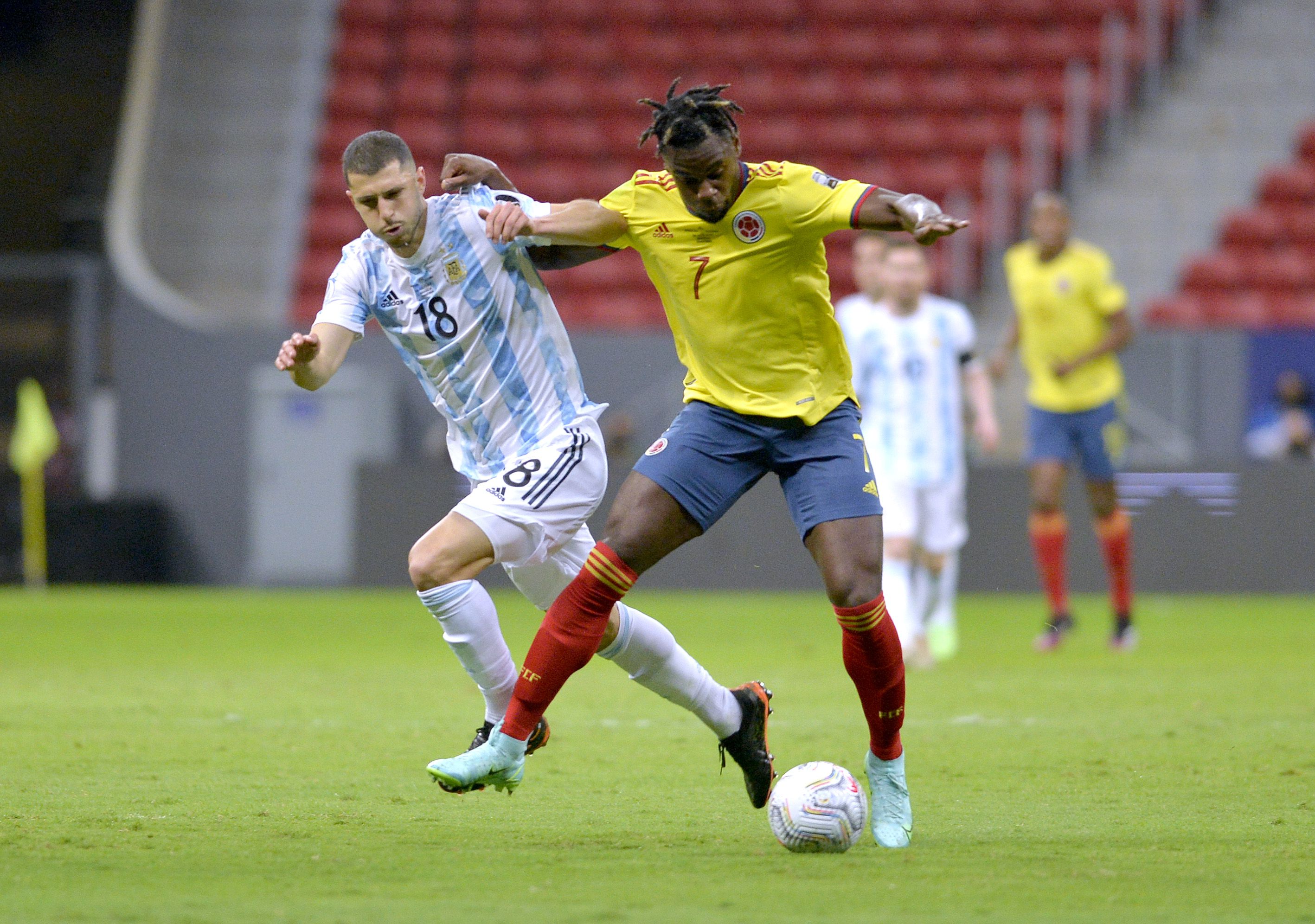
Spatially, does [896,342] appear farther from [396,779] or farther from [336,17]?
[336,17]

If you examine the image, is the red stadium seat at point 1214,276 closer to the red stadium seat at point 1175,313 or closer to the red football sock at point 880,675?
the red stadium seat at point 1175,313

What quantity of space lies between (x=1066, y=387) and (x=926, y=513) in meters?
1.46

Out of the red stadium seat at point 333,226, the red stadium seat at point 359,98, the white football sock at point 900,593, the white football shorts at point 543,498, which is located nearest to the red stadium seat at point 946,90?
the red stadium seat at point 359,98

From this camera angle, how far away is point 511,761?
4.84 metres

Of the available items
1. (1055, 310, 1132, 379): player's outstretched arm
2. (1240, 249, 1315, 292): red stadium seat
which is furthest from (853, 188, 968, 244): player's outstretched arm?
(1240, 249, 1315, 292): red stadium seat

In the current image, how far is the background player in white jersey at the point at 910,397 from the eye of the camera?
30.9 feet

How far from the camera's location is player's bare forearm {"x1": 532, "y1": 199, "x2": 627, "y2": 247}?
501cm

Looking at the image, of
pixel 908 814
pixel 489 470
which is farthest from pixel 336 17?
pixel 908 814

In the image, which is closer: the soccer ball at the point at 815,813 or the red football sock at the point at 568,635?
the soccer ball at the point at 815,813

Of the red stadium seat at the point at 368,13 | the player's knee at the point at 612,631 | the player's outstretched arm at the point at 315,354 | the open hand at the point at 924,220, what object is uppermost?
the red stadium seat at the point at 368,13

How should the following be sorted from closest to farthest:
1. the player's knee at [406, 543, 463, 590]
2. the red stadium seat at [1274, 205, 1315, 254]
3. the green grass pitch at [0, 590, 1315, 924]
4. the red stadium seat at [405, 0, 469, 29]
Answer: the green grass pitch at [0, 590, 1315, 924] → the player's knee at [406, 543, 463, 590] → the red stadium seat at [1274, 205, 1315, 254] → the red stadium seat at [405, 0, 469, 29]

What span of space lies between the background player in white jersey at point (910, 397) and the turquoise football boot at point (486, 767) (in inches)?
185

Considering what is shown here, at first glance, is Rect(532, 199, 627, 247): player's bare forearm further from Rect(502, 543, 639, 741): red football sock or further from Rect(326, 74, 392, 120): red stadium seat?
Rect(326, 74, 392, 120): red stadium seat

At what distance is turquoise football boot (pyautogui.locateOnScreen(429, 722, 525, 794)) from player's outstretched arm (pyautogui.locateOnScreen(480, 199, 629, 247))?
1357mm
